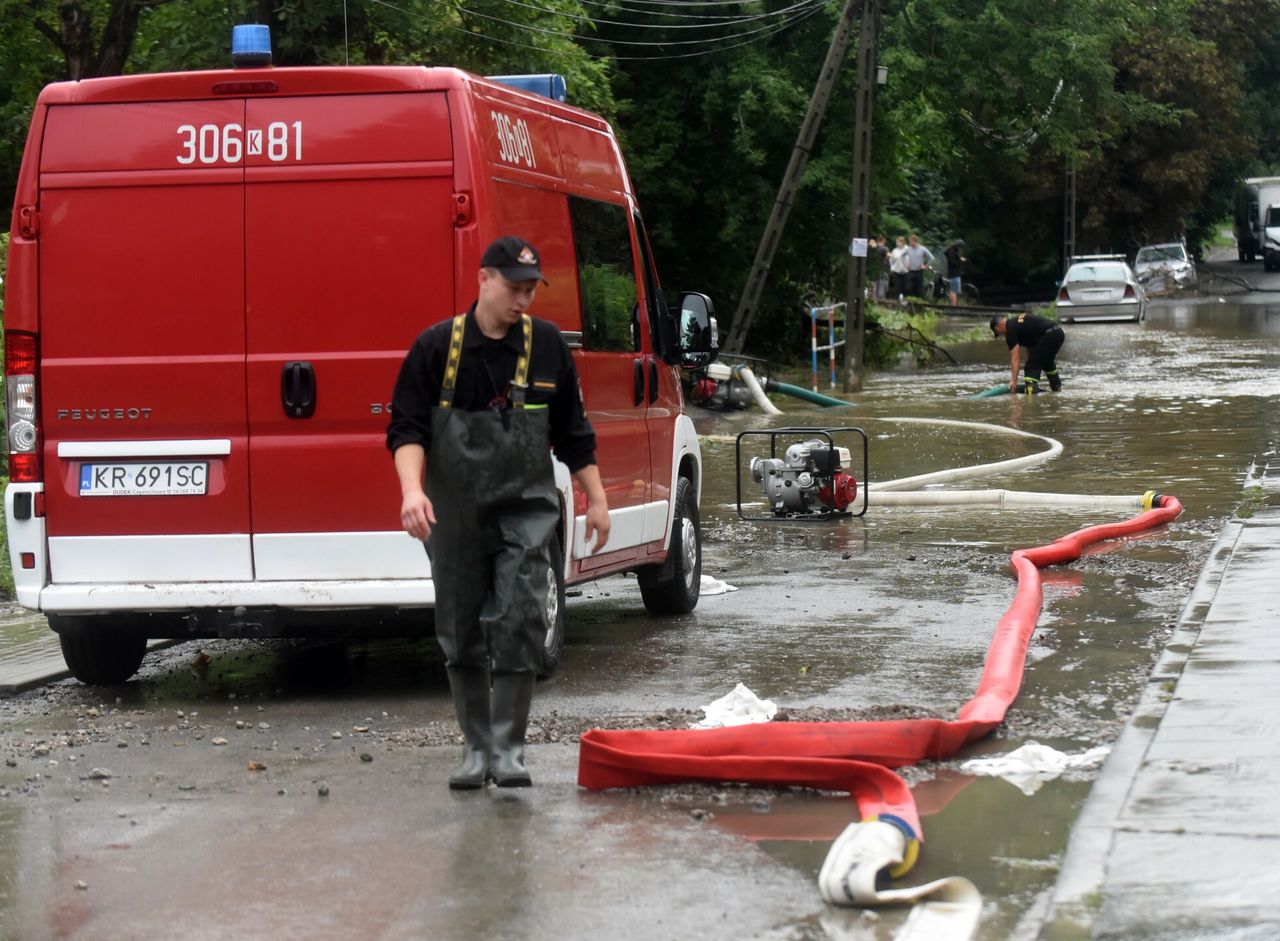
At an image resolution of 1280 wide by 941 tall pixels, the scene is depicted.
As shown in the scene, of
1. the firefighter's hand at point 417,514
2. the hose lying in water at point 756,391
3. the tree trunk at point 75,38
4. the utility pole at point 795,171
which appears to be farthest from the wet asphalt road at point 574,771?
the utility pole at point 795,171

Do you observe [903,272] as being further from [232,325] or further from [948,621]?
[232,325]

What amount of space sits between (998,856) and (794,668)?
336 cm

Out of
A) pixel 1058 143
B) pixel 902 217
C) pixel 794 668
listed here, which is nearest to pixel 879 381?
pixel 1058 143

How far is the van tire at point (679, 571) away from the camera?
10617mm

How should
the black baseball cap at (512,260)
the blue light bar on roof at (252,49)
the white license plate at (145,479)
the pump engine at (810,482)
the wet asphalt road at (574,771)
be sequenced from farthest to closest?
the pump engine at (810,482), the blue light bar on roof at (252,49), the white license plate at (145,479), the black baseball cap at (512,260), the wet asphalt road at (574,771)

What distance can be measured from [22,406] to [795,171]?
2332cm

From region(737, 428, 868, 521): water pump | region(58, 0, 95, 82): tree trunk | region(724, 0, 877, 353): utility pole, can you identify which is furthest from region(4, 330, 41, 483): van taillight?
region(724, 0, 877, 353): utility pole

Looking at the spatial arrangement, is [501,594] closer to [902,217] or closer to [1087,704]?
[1087,704]

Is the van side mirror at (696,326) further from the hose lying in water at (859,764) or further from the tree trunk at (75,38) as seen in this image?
the tree trunk at (75,38)

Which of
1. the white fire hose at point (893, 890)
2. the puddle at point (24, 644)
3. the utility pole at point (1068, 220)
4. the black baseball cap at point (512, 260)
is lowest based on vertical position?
the puddle at point (24, 644)

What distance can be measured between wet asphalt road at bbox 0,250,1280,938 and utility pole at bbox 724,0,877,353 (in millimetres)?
16661

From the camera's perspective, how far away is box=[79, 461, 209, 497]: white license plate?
8.26 meters

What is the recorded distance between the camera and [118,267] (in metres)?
8.28

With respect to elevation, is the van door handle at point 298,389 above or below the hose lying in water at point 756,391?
above
